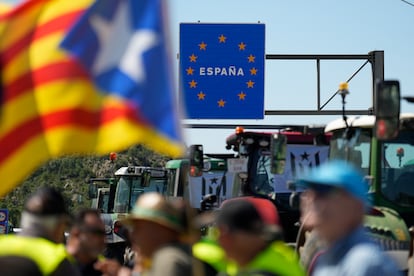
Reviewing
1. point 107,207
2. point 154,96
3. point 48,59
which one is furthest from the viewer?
point 107,207

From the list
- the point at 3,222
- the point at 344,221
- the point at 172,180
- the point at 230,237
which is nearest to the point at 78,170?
the point at 3,222

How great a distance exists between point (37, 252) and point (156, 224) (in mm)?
968

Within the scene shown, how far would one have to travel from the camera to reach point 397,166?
10992 millimetres

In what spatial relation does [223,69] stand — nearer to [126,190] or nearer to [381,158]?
[126,190]

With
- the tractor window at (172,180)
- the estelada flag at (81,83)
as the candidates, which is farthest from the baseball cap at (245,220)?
the tractor window at (172,180)

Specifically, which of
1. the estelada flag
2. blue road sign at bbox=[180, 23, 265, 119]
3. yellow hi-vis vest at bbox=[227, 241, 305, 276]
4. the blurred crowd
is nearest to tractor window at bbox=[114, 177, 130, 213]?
blue road sign at bbox=[180, 23, 265, 119]

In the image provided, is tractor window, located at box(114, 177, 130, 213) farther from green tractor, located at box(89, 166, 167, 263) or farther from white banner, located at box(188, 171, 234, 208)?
white banner, located at box(188, 171, 234, 208)

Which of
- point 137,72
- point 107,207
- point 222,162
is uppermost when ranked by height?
point 137,72

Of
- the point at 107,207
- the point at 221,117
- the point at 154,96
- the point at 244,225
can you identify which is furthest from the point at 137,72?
the point at 107,207

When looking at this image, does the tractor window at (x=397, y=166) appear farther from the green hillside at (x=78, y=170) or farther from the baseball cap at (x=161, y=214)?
the green hillside at (x=78, y=170)

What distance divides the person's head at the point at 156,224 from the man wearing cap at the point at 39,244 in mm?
783

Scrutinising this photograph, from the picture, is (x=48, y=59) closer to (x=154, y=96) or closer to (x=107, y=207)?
(x=154, y=96)

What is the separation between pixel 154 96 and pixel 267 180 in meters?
8.86

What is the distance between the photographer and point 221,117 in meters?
23.4
